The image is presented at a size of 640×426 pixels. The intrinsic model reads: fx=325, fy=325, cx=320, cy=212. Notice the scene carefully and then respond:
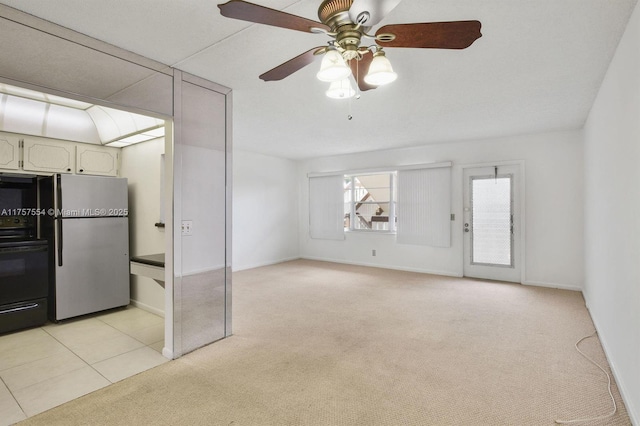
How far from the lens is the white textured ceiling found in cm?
193

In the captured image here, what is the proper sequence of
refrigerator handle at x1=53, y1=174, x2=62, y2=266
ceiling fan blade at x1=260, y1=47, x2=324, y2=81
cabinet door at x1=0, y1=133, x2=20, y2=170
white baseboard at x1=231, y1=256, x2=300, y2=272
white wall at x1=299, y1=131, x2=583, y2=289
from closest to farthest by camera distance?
ceiling fan blade at x1=260, y1=47, x2=324, y2=81, cabinet door at x1=0, y1=133, x2=20, y2=170, refrigerator handle at x1=53, y1=174, x2=62, y2=266, white wall at x1=299, y1=131, x2=583, y2=289, white baseboard at x1=231, y1=256, x2=300, y2=272

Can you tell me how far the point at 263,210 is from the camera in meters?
7.11

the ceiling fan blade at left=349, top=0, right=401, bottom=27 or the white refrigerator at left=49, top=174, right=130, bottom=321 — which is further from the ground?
the ceiling fan blade at left=349, top=0, right=401, bottom=27

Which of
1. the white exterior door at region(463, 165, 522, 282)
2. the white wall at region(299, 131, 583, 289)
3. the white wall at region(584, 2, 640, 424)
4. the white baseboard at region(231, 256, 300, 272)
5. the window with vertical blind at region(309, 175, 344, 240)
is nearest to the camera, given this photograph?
the white wall at region(584, 2, 640, 424)

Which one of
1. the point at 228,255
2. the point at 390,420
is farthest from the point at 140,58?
the point at 390,420

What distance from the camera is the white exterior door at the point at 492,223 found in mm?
5312

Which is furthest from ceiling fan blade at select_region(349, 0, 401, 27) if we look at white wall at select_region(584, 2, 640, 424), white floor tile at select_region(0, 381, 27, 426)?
white floor tile at select_region(0, 381, 27, 426)

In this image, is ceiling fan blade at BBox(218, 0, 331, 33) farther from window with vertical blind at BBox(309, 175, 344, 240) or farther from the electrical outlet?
window with vertical blind at BBox(309, 175, 344, 240)

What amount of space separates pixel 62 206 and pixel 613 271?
531 cm

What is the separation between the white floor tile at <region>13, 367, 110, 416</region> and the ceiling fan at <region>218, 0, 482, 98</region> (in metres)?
2.61

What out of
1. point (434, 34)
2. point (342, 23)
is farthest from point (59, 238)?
point (434, 34)

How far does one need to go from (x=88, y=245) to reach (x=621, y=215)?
16.7 feet

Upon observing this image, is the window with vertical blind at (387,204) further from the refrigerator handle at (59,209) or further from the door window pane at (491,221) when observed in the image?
the refrigerator handle at (59,209)

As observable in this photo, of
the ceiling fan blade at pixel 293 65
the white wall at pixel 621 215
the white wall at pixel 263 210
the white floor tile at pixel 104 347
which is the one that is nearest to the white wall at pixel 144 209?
the white floor tile at pixel 104 347
